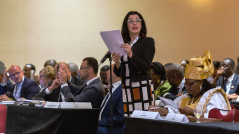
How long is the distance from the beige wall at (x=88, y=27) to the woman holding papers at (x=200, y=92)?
258 inches

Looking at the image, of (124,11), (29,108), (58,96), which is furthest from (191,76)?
(124,11)

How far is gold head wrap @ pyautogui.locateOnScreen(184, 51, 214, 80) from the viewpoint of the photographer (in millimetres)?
3441

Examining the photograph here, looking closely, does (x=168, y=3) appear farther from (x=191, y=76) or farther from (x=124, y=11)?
(x=191, y=76)

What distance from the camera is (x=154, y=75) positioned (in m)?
5.68

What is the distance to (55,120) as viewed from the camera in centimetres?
391

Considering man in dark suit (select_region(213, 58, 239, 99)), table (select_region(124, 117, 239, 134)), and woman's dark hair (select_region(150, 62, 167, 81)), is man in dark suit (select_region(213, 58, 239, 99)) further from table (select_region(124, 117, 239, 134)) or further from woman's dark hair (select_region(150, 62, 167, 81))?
table (select_region(124, 117, 239, 134))

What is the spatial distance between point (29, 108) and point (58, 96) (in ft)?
2.97

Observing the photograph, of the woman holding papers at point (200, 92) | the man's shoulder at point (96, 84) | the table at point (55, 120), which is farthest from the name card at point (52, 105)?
the woman holding papers at point (200, 92)

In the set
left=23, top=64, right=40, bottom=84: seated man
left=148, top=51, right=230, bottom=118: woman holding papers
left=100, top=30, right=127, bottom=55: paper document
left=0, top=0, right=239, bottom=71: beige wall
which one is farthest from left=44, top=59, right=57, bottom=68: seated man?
left=148, top=51, right=230, bottom=118: woman holding papers

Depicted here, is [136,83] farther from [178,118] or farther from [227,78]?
[227,78]

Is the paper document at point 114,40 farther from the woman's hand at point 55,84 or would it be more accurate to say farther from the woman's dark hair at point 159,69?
the woman's dark hair at point 159,69

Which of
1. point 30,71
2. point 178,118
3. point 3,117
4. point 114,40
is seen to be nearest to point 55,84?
point 3,117

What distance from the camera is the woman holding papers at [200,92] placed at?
323cm

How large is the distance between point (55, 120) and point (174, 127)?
1686 millimetres
